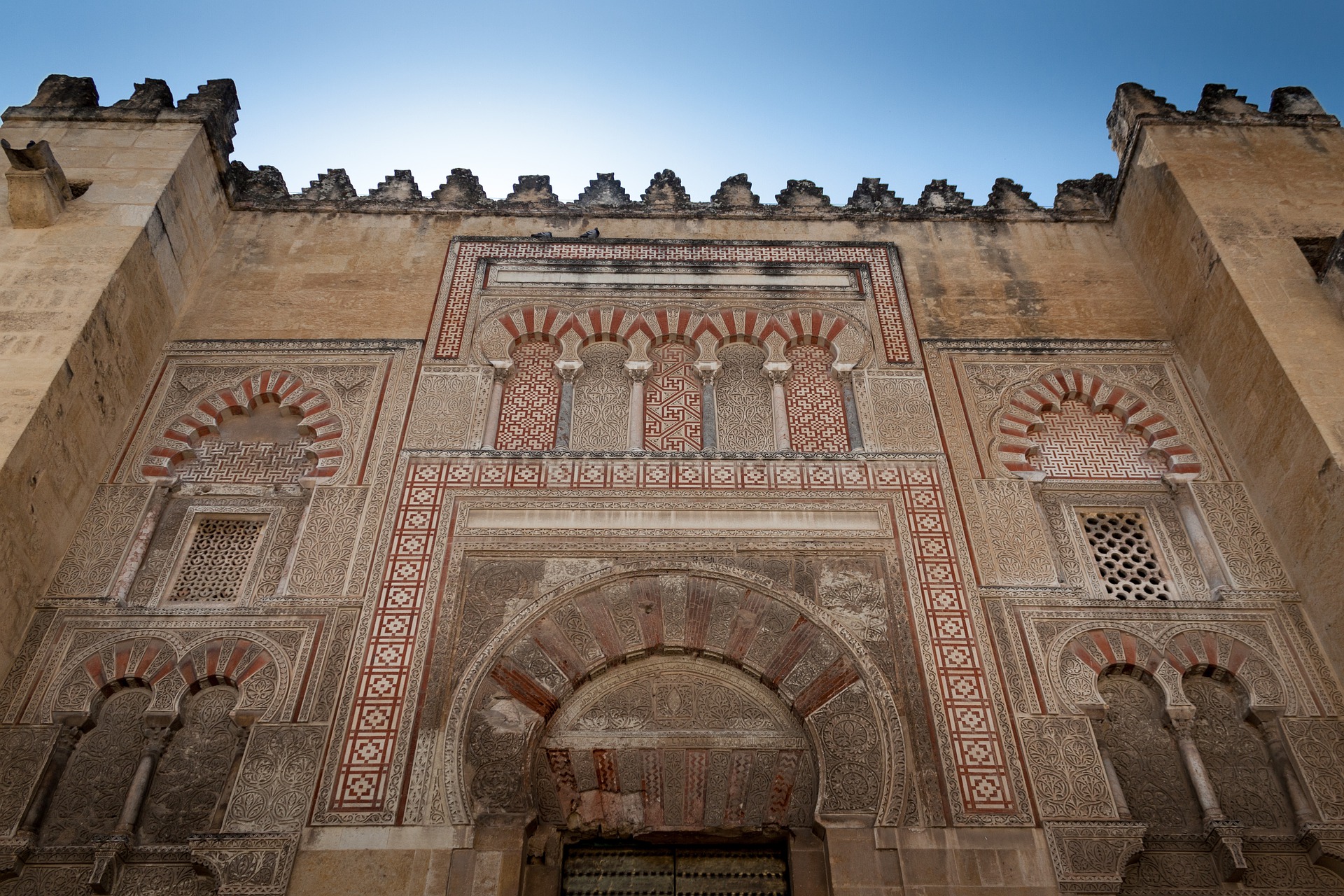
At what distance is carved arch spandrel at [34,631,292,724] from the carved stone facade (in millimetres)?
18

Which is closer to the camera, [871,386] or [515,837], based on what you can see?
[515,837]

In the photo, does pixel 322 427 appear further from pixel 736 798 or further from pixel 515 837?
pixel 736 798

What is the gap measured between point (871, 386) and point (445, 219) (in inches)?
132

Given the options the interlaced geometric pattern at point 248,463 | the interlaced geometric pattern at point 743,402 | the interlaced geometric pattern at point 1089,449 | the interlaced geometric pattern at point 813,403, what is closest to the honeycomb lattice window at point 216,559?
the interlaced geometric pattern at point 248,463

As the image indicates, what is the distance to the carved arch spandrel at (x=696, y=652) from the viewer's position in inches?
182

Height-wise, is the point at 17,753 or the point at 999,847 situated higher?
the point at 17,753

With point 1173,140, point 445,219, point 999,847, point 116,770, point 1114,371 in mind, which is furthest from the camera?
point 445,219

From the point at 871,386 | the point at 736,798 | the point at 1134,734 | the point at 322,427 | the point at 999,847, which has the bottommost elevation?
the point at 999,847

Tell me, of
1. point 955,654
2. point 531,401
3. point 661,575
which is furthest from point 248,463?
point 955,654

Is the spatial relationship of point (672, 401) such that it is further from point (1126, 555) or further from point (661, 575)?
point (1126, 555)

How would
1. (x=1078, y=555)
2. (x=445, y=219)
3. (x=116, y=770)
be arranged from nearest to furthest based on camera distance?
1. (x=116, y=770)
2. (x=1078, y=555)
3. (x=445, y=219)

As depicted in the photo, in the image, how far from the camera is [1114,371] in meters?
6.45

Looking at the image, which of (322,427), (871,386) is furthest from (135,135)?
(871,386)

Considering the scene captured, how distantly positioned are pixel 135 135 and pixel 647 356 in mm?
3743
